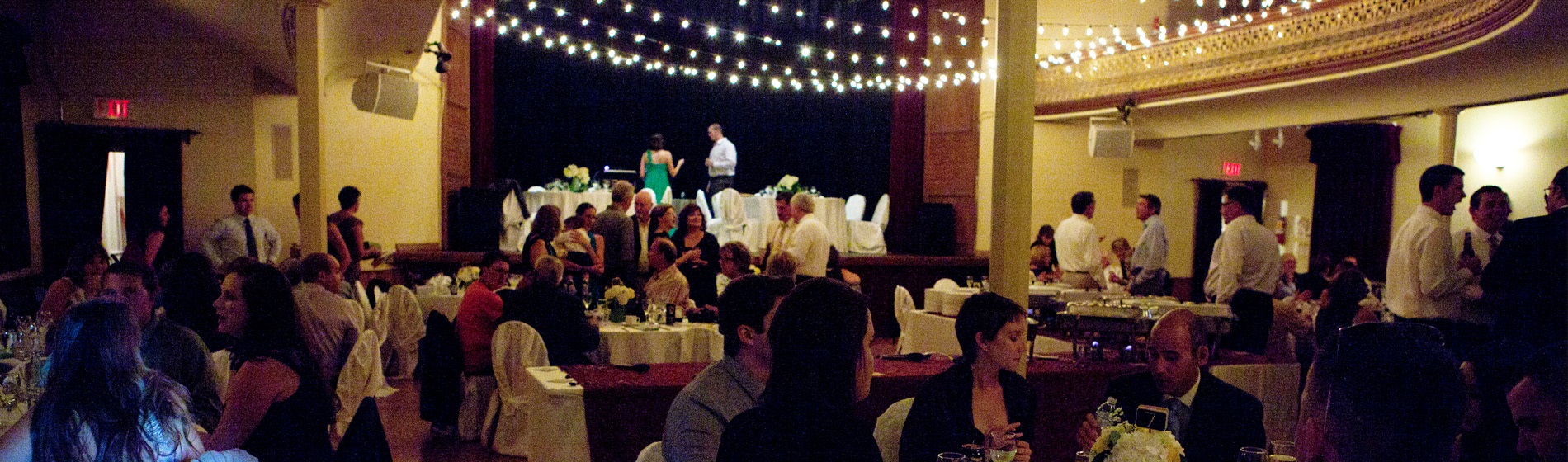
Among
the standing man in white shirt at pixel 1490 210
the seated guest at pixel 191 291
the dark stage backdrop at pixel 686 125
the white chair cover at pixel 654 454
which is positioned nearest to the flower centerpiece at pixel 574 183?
the dark stage backdrop at pixel 686 125

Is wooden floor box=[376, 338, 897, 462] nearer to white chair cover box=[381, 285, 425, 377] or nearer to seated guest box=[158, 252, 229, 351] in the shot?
white chair cover box=[381, 285, 425, 377]

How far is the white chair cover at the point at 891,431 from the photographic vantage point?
3045mm

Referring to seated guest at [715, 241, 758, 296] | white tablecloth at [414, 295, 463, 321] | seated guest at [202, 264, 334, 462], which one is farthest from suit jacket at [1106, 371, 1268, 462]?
white tablecloth at [414, 295, 463, 321]

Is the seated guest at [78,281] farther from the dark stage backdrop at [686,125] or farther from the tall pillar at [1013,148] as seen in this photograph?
the dark stage backdrop at [686,125]

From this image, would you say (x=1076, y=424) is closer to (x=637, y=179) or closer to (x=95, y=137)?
(x=95, y=137)

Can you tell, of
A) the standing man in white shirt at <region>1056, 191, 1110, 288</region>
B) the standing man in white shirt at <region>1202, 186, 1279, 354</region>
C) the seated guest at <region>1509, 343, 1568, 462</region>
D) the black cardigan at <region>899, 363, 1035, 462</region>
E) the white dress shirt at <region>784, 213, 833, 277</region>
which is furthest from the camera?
the standing man in white shirt at <region>1056, 191, 1110, 288</region>

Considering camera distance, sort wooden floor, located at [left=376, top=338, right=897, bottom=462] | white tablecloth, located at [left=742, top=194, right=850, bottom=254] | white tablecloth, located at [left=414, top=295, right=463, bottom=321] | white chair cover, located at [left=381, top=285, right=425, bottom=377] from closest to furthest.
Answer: wooden floor, located at [left=376, top=338, right=897, bottom=462] < white chair cover, located at [left=381, top=285, right=425, bottom=377] < white tablecloth, located at [left=414, top=295, right=463, bottom=321] < white tablecloth, located at [left=742, top=194, right=850, bottom=254]

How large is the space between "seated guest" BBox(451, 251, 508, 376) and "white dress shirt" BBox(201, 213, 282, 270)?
3261mm

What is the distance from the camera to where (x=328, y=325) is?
Result: 5.27m

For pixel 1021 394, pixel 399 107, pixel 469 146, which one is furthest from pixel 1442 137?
pixel 469 146

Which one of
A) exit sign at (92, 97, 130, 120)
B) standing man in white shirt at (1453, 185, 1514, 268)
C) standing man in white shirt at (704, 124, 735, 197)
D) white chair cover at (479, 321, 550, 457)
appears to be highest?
exit sign at (92, 97, 130, 120)

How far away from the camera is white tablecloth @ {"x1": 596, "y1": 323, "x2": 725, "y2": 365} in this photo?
19.3 feet

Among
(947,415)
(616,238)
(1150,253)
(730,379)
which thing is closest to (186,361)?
(730,379)

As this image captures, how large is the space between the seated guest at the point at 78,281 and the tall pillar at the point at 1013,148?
4.22 m
